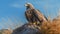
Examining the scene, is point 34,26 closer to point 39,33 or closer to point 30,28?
point 30,28

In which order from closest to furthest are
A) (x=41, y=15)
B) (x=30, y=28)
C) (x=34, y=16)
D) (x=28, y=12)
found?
(x=30, y=28) < (x=41, y=15) < (x=34, y=16) < (x=28, y=12)

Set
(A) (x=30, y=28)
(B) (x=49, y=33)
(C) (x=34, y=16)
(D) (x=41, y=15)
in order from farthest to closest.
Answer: (C) (x=34, y=16)
(D) (x=41, y=15)
(A) (x=30, y=28)
(B) (x=49, y=33)

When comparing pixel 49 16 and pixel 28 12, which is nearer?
pixel 49 16

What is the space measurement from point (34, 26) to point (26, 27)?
0.25 metres

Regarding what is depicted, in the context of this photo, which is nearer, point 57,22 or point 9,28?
point 57,22

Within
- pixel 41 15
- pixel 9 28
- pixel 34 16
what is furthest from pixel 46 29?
pixel 9 28

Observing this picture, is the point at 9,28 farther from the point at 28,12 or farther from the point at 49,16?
the point at 49,16

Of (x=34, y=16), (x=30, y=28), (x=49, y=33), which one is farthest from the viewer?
(x=34, y=16)

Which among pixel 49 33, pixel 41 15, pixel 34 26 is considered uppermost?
pixel 41 15

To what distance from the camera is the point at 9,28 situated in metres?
9.20

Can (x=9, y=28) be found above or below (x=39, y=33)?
above

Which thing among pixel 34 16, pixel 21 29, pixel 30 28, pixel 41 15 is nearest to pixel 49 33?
pixel 30 28

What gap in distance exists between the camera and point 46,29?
5.74m

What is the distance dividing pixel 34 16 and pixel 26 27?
1940 millimetres
